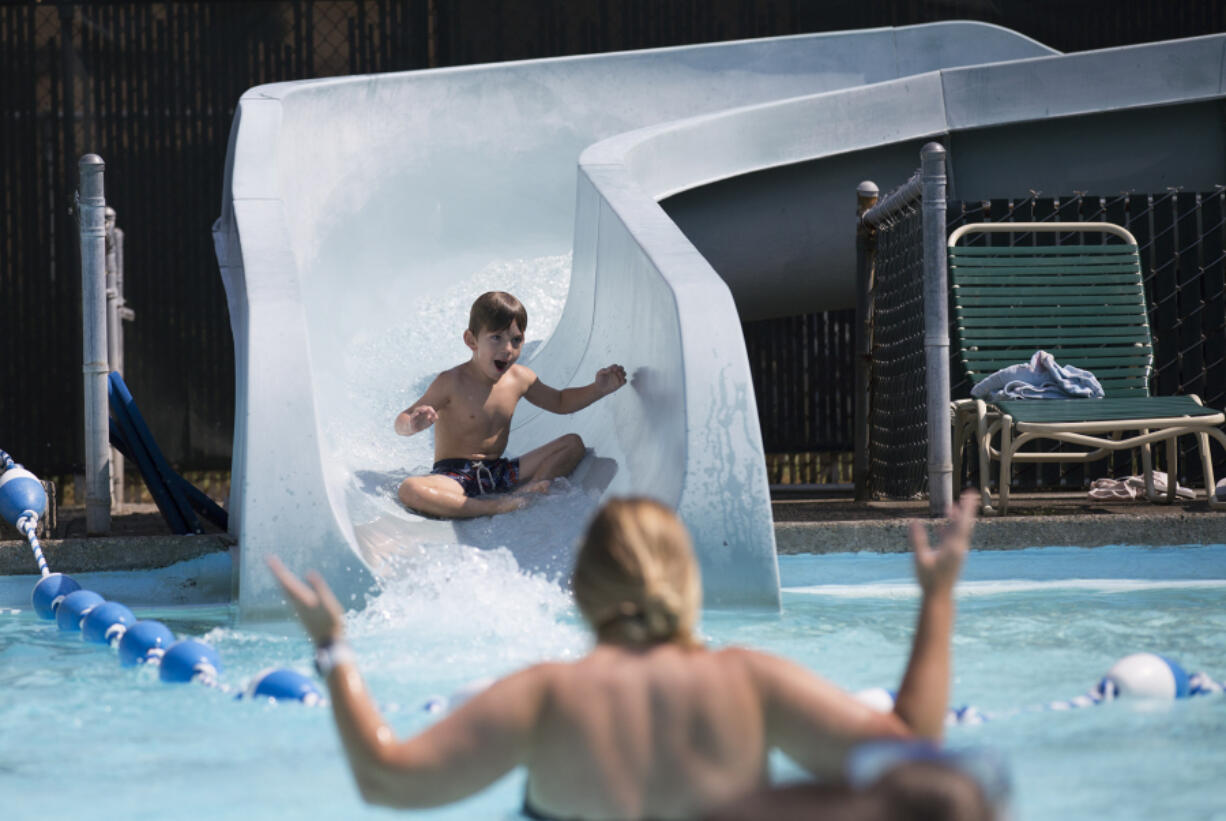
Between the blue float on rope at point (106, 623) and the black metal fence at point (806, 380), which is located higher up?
the black metal fence at point (806, 380)

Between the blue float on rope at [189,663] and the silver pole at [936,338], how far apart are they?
2439 mm

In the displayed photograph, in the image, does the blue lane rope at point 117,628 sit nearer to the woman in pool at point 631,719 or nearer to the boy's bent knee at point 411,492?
the boy's bent knee at point 411,492

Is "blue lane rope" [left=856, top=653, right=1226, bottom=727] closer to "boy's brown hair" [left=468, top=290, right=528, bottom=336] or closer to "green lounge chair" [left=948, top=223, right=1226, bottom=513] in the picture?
"green lounge chair" [left=948, top=223, right=1226, bottom=513]

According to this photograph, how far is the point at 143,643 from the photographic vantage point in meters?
3.50

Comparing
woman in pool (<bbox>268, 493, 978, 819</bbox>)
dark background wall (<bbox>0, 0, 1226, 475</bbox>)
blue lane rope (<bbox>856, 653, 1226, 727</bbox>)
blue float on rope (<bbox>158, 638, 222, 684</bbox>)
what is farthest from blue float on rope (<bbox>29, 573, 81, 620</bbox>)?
dark background wall (<bbox>0, 0, 1226, 475</bbox>)

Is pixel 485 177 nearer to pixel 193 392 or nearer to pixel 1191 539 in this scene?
pixel 193 392

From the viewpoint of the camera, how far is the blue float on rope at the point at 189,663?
10.8ft

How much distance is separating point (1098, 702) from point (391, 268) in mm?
5110

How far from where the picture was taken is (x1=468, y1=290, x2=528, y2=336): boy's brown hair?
4664 millimetres

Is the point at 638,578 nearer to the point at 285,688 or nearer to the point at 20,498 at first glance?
the point at 285,688

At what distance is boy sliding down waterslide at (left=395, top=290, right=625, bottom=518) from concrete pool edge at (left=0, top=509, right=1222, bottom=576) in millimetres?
748

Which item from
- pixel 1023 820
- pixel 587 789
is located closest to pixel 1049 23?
pixel 1023 820

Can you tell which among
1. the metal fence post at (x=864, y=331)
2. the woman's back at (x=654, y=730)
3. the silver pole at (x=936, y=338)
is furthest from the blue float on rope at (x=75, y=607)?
the metal fence post at (x=864, y=331)

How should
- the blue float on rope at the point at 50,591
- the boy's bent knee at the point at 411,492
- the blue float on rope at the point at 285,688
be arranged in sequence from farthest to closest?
the boy's bent knee at the point at 411,492, the blue float on rope at the point at 50,591, the blue float on rope at the point at 285,688
